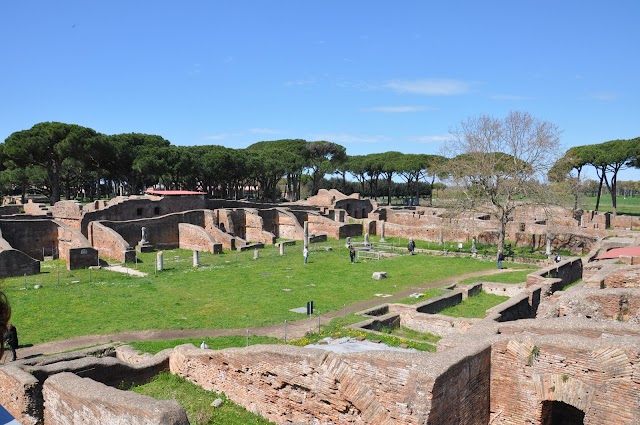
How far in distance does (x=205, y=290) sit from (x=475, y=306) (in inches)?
447

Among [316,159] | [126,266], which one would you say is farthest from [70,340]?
[316,159]

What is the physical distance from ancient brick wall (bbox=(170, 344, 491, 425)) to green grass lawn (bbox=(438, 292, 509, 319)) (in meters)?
9.42

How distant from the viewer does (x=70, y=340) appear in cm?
1500

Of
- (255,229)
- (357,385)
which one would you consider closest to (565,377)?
(357,385)

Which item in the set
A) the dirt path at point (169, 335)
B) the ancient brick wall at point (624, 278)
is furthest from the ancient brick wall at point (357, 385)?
the ancient brick wall at point (624, 278)

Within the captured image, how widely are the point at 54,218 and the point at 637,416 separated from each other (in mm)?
36607

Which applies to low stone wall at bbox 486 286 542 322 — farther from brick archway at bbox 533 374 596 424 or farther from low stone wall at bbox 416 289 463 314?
brick archway at bbox 533 374 596 424

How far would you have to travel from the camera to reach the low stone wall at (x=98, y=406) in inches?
268

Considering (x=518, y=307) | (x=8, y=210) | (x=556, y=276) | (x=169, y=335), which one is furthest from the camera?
(x=8, y=210)

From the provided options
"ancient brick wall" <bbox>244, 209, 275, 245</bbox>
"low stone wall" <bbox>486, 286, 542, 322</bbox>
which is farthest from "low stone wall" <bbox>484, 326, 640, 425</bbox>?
"ancient brick wall" <bbox>244, 209, 275, 245</bbox>

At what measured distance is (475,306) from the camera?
19.3 meters

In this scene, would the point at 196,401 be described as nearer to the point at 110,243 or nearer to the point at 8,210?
the point at 110,243

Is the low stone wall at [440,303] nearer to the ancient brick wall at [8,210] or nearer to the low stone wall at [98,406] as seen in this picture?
the low stone wall at [98,406]

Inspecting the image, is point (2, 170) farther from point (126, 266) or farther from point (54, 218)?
point (126, 266)
